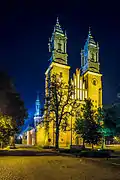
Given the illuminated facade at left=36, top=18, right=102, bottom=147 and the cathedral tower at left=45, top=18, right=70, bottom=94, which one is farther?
the cathedral tower at left=45, top=18, right=70, bottom=94

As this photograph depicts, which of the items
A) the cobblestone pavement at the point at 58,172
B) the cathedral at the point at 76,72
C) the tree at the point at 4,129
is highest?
the cathedral at the point at 76,72

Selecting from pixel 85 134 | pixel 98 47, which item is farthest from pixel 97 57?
pixel 85 134

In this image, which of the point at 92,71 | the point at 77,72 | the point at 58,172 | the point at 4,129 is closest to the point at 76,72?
the point at 77,72

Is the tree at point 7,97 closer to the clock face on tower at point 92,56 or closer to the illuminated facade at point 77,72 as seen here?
the illuminated facade at point 77,72

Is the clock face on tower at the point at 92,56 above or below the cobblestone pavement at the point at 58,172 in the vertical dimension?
above

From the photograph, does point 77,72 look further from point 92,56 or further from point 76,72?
point 92,56

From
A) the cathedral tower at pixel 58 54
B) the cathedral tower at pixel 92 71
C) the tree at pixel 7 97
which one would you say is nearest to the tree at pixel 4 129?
the tree at pixel 7 97

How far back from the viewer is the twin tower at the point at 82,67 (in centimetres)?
8062

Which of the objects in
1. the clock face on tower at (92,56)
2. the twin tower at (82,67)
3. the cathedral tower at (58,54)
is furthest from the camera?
the clock face on tower at (92,56)

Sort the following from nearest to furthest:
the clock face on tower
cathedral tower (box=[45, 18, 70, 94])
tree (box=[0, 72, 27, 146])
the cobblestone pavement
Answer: the cobblestone pavement → tree (box=[0, 72, 27, 146]) → cathedral tower (box=[45, 18, 70, 94]) → the clock face on tower

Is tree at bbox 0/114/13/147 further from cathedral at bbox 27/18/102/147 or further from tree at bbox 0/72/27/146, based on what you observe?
cathedral at bbox 27/18/102/147

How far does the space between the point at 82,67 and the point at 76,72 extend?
1336cm

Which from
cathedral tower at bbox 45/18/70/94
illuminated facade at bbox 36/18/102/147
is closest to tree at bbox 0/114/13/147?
illuminated facade at bbox 36/18/102/147

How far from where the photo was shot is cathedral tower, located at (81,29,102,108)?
278ft
